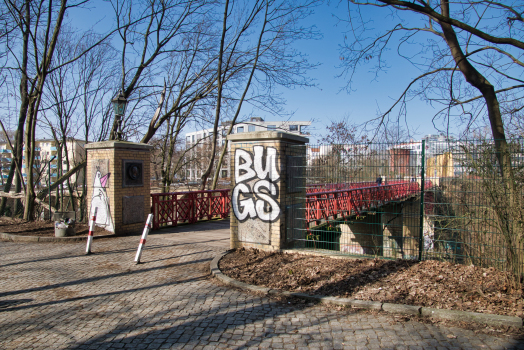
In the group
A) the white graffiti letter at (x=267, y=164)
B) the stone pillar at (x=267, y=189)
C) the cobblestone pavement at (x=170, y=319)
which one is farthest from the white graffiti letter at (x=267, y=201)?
the cobblestone pavement at (x=170, y=319)

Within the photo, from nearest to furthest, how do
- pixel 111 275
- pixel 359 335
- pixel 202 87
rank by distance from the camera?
pixel 359 335, pixel 111 275, pixel 202 87

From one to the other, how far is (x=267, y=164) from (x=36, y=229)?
25.7ft

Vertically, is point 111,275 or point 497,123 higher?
point 497,123

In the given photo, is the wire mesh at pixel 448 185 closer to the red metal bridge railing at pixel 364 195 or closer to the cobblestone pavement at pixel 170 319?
the red metal bridge railing at pixel 364 195

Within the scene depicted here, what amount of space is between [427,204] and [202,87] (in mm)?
13139

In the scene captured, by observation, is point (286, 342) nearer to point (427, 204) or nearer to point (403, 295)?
point (403, 295)

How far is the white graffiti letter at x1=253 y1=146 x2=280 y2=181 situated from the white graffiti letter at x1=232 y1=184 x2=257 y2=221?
0.46 meters

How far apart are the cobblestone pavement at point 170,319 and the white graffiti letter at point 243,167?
6.68 feet

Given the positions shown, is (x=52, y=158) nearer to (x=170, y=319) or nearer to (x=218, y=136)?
(x=170, y=319)

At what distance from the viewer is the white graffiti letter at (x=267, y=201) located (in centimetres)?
691

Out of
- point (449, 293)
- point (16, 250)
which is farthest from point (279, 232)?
point (16, 250)

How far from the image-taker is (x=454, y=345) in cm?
339

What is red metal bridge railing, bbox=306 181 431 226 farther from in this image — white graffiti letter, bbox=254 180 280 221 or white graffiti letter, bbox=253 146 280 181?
white graffiti letter, bbox=253 146 280 181

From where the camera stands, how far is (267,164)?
7020mm
